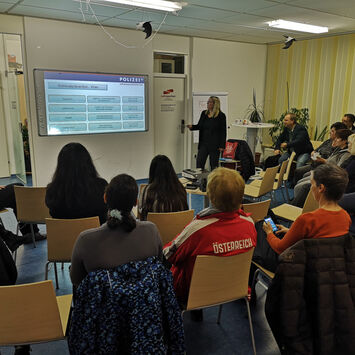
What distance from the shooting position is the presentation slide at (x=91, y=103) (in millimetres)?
5434

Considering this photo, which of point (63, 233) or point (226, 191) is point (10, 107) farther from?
point (226, 191)

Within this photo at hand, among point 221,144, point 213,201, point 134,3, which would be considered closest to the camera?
point 213,201

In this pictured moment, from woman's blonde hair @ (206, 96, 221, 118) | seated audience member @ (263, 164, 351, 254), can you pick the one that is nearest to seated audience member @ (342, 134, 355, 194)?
seated audience member @ (263, 164, 351, 254)


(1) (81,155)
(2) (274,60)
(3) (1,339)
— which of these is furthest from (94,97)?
(3) (1,339)

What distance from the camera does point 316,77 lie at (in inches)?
270

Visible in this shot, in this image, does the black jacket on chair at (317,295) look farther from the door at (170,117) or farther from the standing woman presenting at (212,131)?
the door at (170,117)

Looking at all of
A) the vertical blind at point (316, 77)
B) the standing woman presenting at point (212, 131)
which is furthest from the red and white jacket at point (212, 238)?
the vertical blind at point (316, 77)

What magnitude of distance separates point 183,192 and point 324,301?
1.32 m

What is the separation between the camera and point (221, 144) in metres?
5.79

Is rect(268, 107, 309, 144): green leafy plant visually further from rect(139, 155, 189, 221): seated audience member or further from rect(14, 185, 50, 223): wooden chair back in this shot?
rect(14, 185, 50, 223): wooden chair back

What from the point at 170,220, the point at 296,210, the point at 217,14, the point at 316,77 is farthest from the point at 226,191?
the point at 316,77

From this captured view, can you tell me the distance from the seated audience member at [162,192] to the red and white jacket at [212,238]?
678mm

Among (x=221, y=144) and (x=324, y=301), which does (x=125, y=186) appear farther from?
(x=221, y=144)

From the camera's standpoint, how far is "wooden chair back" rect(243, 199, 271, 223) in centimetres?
276
